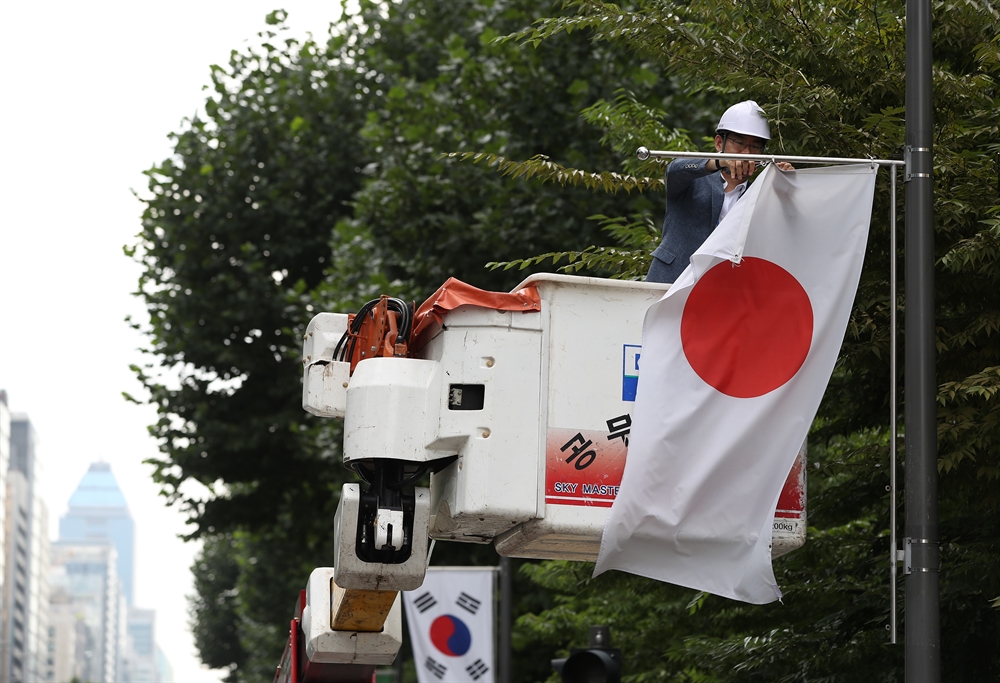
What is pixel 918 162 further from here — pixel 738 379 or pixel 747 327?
pixel 738 379

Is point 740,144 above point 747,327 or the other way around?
above

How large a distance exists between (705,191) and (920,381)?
154 cm

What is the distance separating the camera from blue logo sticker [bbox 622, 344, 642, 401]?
19.6 feet

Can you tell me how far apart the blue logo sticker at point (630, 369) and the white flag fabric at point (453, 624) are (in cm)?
1073

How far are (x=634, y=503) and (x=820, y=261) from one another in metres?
1.44

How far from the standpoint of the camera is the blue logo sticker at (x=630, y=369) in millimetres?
5973

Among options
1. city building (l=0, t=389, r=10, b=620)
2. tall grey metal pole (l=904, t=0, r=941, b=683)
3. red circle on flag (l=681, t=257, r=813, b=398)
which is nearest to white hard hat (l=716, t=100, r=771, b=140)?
tall grey metal pole (l=904, t=0, r=941, b=683)

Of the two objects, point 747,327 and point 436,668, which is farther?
point 436,668

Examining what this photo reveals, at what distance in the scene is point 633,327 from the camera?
6.05 m

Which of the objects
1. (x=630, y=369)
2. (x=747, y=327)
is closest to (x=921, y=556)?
(x=747, y=327)

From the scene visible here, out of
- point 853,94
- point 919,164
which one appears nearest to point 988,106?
point 853,94

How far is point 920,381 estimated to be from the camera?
19.4ft

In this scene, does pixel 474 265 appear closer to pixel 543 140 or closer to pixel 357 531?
pixel 543 140

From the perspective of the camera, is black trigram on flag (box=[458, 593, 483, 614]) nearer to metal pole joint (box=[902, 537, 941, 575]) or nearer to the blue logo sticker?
the blue logo sticker
